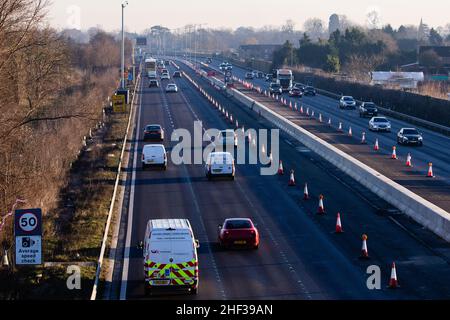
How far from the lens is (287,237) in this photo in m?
26.4

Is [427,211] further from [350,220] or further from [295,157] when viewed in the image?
[295,157]

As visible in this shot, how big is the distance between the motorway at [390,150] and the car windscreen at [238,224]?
8.79 m

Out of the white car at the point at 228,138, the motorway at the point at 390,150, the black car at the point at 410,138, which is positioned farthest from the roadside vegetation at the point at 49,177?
the black car at the point at 410,138

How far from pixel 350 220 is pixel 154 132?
90.1 feet

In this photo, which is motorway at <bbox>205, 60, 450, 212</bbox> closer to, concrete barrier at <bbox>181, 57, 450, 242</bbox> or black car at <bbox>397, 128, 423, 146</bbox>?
black car at <bbox>397, 128, 423, 146</bbox>

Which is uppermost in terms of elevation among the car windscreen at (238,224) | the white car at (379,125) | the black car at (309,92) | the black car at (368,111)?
the car windscreen at (238,224)

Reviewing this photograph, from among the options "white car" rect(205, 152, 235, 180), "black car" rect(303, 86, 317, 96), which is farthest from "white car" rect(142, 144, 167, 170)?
"black car" rect(303, 86, 317, 96)

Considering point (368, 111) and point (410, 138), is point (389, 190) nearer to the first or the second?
point (410, 138)

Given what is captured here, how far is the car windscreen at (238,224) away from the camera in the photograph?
80.5 ft

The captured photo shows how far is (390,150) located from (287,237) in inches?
957

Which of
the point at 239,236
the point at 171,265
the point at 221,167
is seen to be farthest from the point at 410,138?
the point at 171,265

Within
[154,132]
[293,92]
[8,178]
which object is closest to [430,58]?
[293,92]

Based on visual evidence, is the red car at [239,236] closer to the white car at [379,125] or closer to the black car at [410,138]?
the black car at [410,138]
